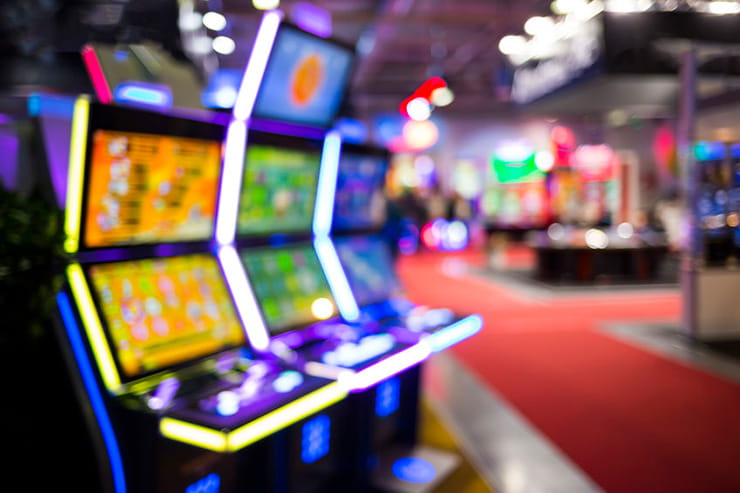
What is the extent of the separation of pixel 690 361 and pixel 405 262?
25.5 feet

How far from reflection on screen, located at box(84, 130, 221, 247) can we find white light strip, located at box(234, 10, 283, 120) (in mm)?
251

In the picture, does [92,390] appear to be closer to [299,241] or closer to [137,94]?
[137,94]

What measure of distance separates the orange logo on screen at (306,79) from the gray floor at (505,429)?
6.28 ft

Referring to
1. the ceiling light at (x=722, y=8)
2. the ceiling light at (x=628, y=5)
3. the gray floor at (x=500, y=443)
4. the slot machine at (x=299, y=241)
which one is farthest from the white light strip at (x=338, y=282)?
the ceiling light at (x=722, y=8)

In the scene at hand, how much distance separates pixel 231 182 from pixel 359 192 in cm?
93

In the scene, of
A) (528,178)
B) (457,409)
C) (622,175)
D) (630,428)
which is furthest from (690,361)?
(528,178)

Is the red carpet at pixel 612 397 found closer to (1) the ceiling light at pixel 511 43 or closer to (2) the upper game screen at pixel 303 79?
(2) the upper game screen at pixel 303 79

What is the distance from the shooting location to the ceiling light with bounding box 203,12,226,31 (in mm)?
6320

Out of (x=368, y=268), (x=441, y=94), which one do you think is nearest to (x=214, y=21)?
(x=441, y=94)

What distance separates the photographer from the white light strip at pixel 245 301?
2135 millimetres

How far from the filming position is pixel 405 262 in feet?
40.6

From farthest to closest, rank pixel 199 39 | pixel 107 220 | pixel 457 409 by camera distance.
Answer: pixel 199 39, pixel 457 409, pixel 107 220

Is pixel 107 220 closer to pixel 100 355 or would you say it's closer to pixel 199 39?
pixel 100 355

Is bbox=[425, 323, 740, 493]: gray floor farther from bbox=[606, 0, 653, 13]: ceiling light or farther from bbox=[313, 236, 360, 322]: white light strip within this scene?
bbox=[606, 0, 653, 13]: ceiling light
